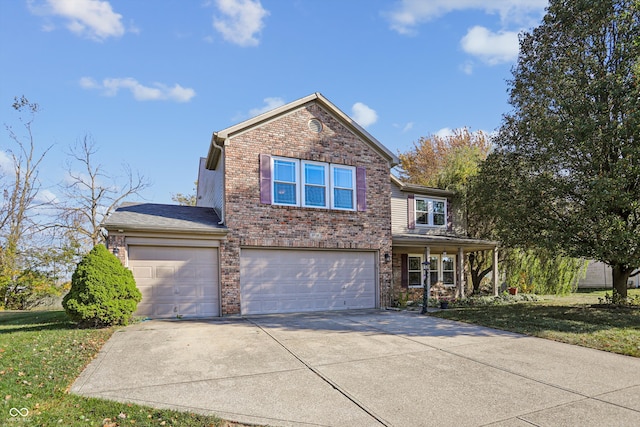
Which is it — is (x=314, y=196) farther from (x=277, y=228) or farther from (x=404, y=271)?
(x=404, y=271)

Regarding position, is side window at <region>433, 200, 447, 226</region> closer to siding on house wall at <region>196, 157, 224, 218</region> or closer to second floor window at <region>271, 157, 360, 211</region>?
second floor window at <region>271, 157, 360, 211</region>

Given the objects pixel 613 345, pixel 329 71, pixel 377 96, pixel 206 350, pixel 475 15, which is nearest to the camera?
pixel 206 350

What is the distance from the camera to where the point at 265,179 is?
12.0 m

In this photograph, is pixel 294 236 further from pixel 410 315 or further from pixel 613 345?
pixel 613 345

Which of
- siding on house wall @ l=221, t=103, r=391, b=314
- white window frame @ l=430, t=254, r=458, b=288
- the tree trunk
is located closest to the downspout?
siding on house wall @ l=221, t=103, r=391, b=314

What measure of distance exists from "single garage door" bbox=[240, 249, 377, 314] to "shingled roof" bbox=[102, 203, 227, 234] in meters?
1.51

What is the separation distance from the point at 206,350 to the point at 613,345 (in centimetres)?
802

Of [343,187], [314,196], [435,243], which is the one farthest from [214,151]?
[435,243]

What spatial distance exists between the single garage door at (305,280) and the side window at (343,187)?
5.58 ft

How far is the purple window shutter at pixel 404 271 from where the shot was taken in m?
17.1

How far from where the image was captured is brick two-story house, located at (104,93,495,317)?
1098 centimetres

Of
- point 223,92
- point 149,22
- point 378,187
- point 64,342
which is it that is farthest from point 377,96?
point 64,342

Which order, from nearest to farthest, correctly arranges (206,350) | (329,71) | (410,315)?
(206,350), (410,315), (329,71)

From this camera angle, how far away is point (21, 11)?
10.3m
